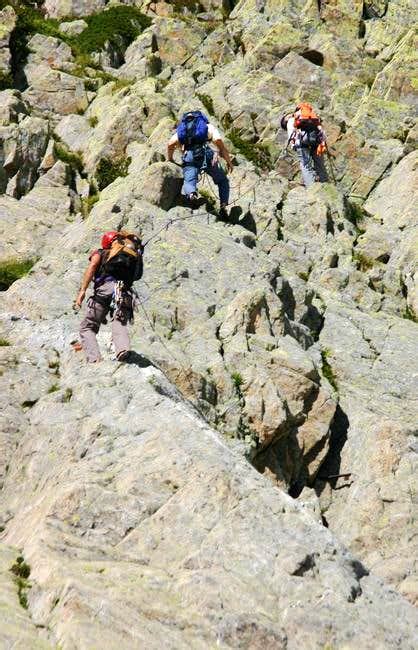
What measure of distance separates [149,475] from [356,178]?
21.2 metres

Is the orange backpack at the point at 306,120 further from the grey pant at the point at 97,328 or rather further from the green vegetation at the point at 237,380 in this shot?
the grey pant at the point at 97,328

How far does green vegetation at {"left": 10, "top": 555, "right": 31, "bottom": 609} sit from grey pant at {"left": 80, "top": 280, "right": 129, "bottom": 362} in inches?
181

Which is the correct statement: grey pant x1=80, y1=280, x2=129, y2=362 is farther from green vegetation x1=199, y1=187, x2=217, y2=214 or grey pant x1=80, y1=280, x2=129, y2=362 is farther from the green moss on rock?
the green moss on rock

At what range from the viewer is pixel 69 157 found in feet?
81.9

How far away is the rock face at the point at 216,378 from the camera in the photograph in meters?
8.08

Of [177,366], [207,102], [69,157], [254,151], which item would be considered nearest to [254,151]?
[254,151]

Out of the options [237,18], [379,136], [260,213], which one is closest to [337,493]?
[260,213]

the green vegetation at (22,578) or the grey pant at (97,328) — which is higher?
the green vegetation at (22,578)

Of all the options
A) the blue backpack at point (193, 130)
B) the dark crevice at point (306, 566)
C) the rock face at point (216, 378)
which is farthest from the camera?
the blue backpack at point (193, 130)

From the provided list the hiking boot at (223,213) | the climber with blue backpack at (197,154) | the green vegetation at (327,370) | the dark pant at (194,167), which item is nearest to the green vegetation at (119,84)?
the climber with blue backpack at (197,154)

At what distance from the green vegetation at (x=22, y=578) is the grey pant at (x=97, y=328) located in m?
4.59

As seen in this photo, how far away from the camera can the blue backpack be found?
20203mm

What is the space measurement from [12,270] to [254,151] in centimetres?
1265

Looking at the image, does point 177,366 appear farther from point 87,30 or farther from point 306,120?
point 87,30
